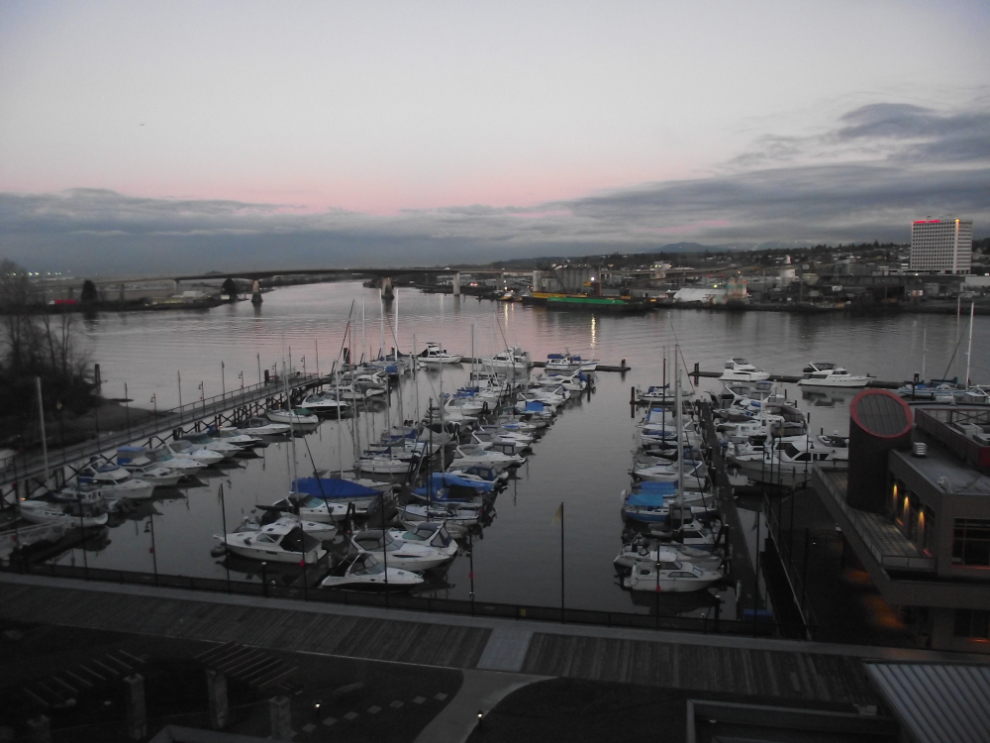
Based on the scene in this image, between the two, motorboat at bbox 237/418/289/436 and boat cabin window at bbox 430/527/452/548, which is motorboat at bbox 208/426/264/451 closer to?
motorboat at bbox 237/418/289/436

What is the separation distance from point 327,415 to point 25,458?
27.7 ft

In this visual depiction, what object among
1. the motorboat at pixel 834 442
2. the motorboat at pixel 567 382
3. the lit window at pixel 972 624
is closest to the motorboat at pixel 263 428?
the motorboat at pixel 567 382

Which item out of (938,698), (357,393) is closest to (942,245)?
(357,393)

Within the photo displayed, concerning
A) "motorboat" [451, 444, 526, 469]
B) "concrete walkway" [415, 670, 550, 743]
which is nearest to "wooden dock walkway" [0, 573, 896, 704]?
"concrete walkway" [415, 670, 550, 743]

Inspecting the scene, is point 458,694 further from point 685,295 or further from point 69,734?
point 685,295

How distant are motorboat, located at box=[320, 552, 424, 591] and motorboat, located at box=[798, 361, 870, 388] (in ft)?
67.6

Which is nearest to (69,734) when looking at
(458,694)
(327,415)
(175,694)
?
(175,694)

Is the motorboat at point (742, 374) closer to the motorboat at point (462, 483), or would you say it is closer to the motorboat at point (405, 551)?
the motorboat at point (462, 483)

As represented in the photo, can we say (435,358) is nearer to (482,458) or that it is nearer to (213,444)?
(213,444)

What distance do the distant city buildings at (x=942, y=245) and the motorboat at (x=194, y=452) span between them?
402 ft

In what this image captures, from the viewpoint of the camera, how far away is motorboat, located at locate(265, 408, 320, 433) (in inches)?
798

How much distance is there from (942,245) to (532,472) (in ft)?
428

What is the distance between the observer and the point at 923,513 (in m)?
7.37

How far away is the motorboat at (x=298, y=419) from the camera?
2027 centimetres
